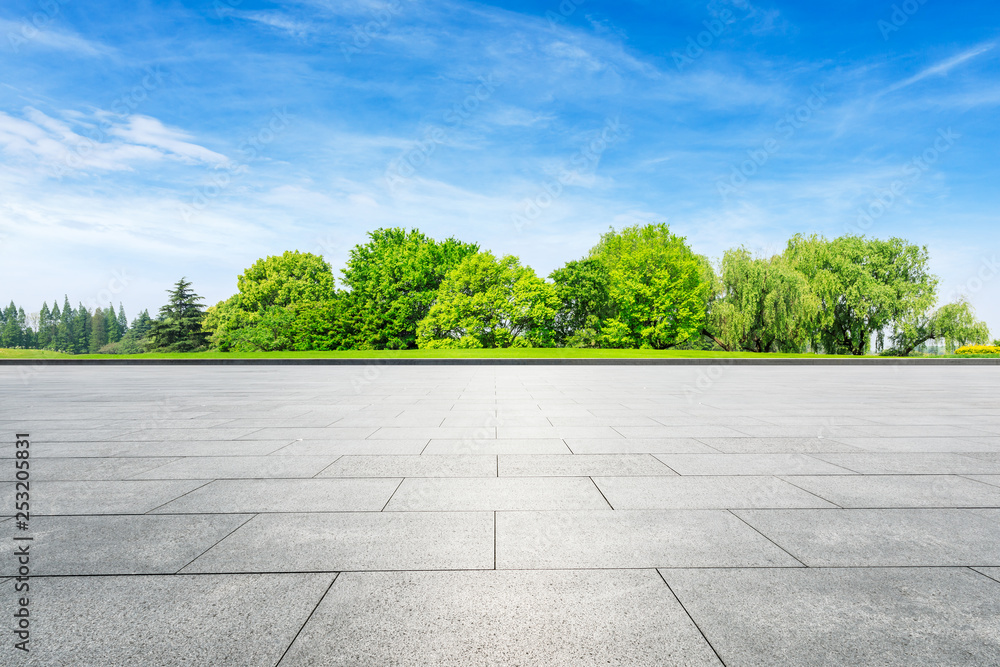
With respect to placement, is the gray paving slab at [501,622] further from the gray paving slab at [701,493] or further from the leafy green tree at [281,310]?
the leafy green tree at [281,310]

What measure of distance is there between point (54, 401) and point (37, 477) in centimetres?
749

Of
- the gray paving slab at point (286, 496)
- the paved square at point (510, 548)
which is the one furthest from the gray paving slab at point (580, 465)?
the gray paving slab at point (286, 496)

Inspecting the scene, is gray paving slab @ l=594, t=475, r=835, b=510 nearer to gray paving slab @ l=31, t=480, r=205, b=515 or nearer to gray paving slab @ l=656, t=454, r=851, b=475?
gray paving slab @ l=656, t=454, r=851, b=475

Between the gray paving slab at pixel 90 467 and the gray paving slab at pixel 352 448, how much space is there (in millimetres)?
1195

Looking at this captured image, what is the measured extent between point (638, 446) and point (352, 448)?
3264 millimetres

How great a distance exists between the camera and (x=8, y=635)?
7.47 feet

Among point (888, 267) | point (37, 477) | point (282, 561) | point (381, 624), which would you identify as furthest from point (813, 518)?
point (888, 267)

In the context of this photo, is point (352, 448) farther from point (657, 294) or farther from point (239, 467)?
point (657, 294)

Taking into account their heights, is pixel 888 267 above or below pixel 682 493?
above

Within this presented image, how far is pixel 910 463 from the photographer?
5270 mm

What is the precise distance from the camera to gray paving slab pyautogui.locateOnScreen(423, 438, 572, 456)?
577cm

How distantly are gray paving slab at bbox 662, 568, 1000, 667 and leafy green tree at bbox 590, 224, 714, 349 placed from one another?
43.5 meters

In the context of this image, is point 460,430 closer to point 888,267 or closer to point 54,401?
point 54,401

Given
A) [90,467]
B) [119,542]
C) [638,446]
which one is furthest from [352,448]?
[638,446]
